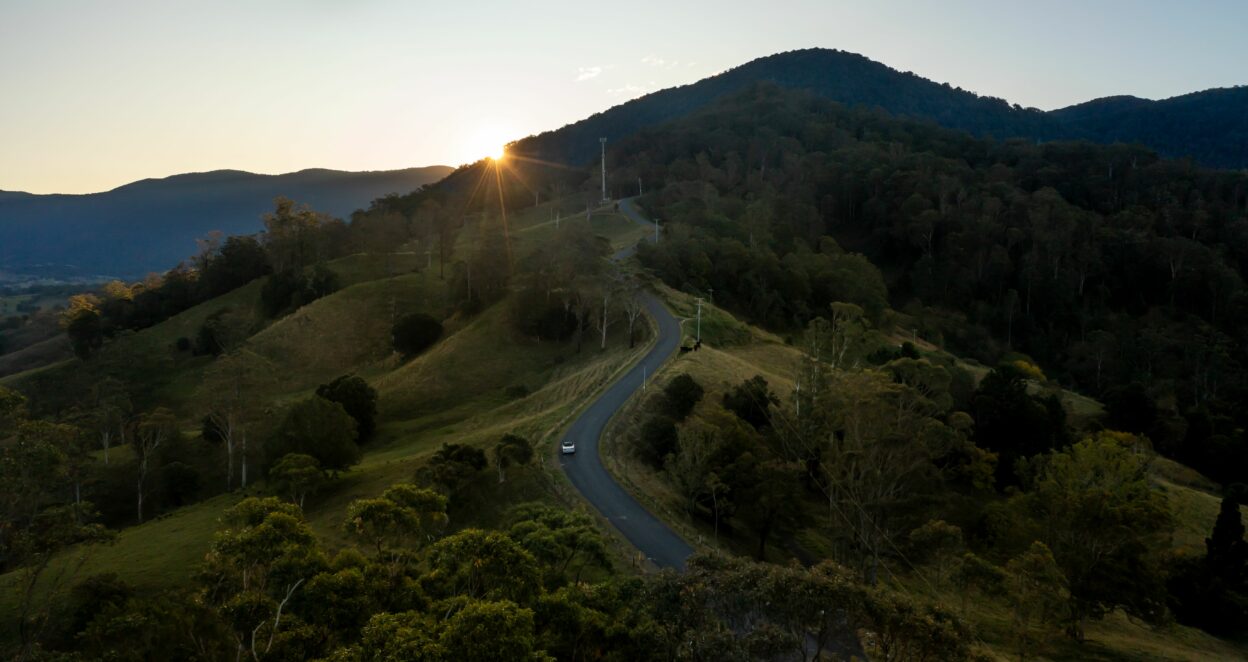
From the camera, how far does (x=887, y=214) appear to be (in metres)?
119

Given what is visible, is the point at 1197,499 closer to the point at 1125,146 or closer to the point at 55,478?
the point at 55,478

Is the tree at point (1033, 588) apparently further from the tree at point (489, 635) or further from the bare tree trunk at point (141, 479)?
the bare tree trunk at point (141, 479)

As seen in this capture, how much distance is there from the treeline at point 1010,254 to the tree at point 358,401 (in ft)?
115

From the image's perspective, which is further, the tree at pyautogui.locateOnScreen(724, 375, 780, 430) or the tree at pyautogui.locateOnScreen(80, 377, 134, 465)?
the tree at pyautogui.locateOnScreen(80, 377, 134, 465)

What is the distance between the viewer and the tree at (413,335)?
2502 inches

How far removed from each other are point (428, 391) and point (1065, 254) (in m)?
96.6

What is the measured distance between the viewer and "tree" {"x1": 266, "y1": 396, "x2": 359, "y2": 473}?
3622 centimetres

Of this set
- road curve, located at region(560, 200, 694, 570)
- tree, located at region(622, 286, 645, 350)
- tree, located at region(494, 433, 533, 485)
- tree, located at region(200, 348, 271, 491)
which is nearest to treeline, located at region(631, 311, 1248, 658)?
road curve, located at region(560, 200, 694, 570)

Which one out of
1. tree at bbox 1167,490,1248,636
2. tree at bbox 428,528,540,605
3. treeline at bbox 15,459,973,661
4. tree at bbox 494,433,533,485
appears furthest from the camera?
tree at bbox 494,433,533,485

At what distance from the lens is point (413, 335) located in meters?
63.6

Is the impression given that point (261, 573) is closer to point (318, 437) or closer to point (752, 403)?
point (318, 437)

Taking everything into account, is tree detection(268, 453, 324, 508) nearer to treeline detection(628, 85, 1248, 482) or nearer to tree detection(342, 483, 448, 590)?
tree detection(342, 483, 448, 590)

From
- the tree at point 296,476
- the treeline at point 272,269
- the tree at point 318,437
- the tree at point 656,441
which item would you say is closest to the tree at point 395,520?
the tree at point 296,476

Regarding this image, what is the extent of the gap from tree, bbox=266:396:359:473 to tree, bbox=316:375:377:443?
29.0 feet
